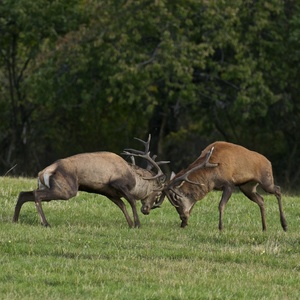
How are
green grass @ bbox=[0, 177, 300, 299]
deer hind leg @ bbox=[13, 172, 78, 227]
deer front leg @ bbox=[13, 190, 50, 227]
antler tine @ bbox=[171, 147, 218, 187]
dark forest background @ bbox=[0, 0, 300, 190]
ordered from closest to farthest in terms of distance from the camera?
green grass @ bbox=[0, 177, 300, 299] → deer front leg @ bbox=[13, 190, 50, 227] → deer hind leg @ bbox=[13, 172, 78, 227] → antler tine @ bbox=[171, 147, 218, 187] → dark forest background @ bbox=[0, 0, 300, 190]

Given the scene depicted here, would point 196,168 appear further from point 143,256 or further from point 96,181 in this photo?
point 143,256

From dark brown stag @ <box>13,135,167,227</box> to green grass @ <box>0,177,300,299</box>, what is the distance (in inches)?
14.9

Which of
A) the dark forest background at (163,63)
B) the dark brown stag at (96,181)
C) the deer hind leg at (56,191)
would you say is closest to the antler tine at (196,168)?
the dark brown stag at (96,181)

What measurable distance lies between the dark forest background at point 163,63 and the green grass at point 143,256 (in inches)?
546

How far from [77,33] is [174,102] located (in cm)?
399

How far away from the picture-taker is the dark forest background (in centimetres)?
3002

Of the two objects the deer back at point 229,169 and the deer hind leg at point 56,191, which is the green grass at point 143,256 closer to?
the deer hind leg at point 56,191

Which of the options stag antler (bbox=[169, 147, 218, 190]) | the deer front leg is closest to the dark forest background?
stag antler (bbox=[169, 147, 218, 190])

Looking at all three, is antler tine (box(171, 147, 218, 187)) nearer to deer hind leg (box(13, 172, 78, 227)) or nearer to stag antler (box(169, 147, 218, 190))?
stag antler (box(169, 147, 218, 190))

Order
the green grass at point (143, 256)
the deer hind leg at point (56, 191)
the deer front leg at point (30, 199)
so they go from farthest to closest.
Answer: the deer hind leg at point (56, 191) → the deer front leg at point (30, 199) → the green grass at point (143, 256)

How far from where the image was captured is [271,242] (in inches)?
513

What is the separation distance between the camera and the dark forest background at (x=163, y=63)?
30.0m

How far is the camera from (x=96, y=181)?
14672 mm

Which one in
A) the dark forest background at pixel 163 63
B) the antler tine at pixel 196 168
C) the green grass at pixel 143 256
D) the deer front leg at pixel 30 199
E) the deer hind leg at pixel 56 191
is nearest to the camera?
the green grass at pixel 143 256
